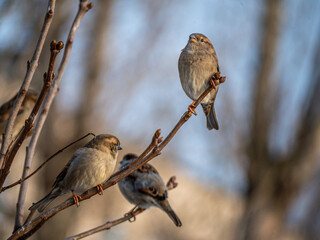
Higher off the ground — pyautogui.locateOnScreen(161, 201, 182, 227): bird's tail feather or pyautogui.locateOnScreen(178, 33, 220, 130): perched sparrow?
pyautogui.locateOnScreen(178, 33, 220, 130): perched sparrow

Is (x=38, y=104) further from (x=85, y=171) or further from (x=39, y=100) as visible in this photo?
(x=85, y=171)

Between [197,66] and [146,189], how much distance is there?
5.49ft

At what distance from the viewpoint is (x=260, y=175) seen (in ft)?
22.2

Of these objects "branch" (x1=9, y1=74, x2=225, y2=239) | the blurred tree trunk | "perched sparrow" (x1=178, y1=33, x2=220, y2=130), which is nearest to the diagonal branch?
"branch" (x1=9, y1=74, x2=225, y2=239)

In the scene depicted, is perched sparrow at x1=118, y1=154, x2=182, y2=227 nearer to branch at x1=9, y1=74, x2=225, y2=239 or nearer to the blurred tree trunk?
branch at x1=9, y1=74, x2=225, y2=239

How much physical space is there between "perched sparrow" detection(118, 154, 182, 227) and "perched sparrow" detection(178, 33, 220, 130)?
118 centimetres

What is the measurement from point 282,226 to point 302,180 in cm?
88

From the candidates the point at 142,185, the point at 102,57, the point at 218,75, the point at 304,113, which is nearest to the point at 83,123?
the point at 102,57

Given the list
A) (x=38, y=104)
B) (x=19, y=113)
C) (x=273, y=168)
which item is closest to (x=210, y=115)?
(x=19, y=113)

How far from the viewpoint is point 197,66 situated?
320 cm

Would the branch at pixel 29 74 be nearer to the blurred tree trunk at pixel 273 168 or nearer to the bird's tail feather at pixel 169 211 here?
the bird's tail feather at pixel 169 211

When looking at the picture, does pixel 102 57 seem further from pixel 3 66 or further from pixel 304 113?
pixel 304 113

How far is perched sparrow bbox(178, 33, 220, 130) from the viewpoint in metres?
3.19

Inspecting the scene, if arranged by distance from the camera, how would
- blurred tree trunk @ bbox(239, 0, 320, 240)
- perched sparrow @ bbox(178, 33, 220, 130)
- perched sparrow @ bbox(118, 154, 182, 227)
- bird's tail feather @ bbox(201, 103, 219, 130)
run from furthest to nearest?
blurred tree trunk @ bbox(239, 0, 320, 240) → perched sparrow @ bbox(118, 154, 182, 227) → bird's tail feather @ bbox(201, 103, 219, 130) → perched sparrow @ bbox(178, 33, 220, 130)
